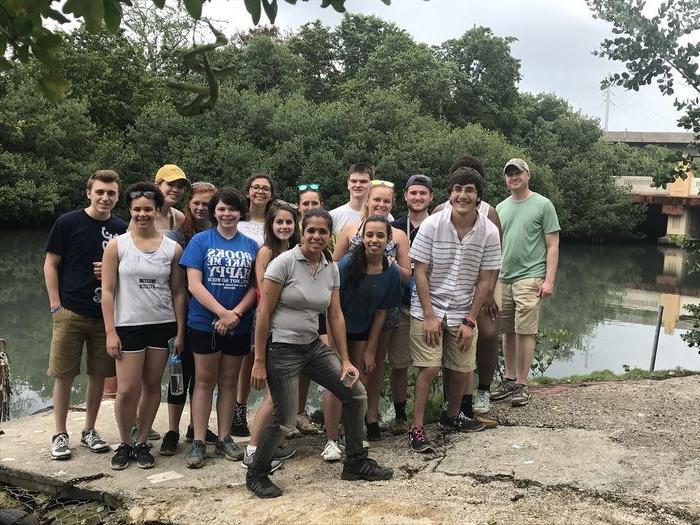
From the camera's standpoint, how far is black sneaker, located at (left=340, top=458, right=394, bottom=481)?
3564mm

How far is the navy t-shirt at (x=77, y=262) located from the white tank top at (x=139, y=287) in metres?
0.24

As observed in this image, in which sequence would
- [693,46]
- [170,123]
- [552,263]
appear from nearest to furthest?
1. [552,263]
2. [693,46]
3. [170,123]

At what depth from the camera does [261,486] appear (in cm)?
341

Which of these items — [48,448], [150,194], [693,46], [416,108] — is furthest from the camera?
[416,108]

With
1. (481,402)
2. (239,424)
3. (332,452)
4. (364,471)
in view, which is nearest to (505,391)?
(481,402)

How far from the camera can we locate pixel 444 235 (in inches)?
159

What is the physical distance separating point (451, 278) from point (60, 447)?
2440mm

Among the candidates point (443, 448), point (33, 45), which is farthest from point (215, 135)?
point (33, 45)

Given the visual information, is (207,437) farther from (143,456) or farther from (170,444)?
(143,456)

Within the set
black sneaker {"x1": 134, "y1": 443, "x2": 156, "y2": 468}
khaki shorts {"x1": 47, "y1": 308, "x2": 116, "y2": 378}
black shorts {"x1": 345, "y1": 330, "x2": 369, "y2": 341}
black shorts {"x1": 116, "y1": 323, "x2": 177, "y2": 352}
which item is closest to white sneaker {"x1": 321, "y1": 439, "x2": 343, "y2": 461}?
black shorts {"x1": 345, "y1": 330, "x2": 369, "y2": 341}

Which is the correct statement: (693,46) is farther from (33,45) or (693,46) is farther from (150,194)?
(33,45)

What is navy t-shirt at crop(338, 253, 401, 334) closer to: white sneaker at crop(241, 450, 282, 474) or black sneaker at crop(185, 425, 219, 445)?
white sneaker at crop(241, 450, 282, 474)

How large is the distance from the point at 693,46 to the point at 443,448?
406cm

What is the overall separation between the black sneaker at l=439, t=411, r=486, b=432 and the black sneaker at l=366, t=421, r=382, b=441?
429mm
